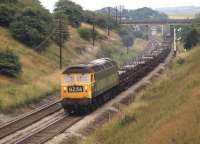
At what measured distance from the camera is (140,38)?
174125mm

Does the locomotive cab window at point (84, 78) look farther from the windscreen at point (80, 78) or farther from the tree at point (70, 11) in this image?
the tree at point (70, 11)

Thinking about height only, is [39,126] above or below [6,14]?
below

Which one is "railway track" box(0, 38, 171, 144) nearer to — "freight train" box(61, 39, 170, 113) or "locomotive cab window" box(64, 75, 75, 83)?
"freight train" box(61, 39, 170, 113)

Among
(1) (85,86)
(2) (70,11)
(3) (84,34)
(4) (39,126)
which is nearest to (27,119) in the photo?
(4) (39,126)

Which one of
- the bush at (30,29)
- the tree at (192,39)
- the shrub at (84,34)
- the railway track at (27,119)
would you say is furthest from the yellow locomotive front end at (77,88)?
the shrub at (84,34)

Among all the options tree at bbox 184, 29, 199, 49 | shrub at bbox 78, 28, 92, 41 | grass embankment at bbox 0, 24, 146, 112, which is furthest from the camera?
shrub at bbox 78, 28, 92, 41

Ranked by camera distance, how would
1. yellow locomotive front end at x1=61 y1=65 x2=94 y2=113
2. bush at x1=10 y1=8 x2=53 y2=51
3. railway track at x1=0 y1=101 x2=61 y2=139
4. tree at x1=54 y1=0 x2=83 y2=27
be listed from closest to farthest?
railway track at x1=0 y1=101 x2=61 y2=139, yellow locomotive front end at x1=61 y1=65 x2=94 y2=113, bush at x1=10 y1=8 x2=53 y2=51, tree at x1=54 y1=0 x2=83 y2=27

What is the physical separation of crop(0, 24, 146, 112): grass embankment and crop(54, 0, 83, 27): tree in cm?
690

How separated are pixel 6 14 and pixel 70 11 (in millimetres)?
34976

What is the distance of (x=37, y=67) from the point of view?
58812mm

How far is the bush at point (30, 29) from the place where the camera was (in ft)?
218

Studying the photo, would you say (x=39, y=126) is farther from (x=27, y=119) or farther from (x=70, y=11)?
(x=70, y=11)

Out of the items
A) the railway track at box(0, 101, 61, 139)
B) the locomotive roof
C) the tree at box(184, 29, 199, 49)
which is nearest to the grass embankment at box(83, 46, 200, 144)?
the locomotive roof

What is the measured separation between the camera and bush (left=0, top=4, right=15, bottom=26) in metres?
69.5
